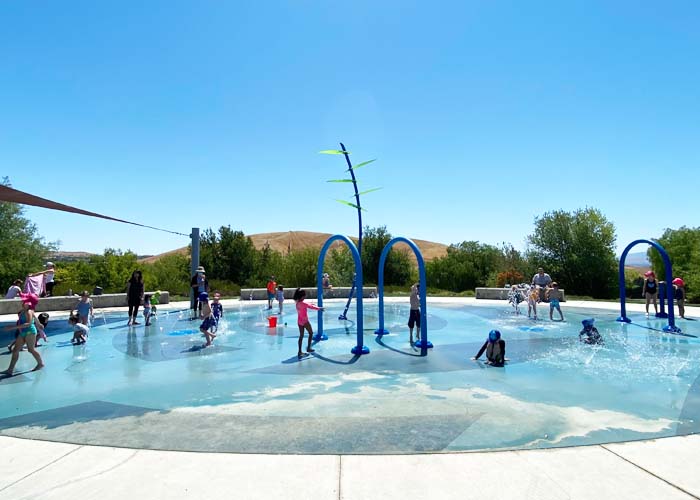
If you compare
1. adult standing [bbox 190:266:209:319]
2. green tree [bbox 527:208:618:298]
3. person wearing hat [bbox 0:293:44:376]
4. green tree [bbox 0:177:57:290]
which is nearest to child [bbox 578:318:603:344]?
adult standing [bbox 190:266:209:319]

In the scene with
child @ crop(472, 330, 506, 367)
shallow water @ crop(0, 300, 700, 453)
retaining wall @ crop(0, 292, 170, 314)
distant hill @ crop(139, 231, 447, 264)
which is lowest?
shallow water @ crop(0, 300, 700, 453)

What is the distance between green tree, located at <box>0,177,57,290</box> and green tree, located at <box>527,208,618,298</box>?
41.2 meters

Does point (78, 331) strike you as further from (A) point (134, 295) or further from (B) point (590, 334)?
(B) point (590, 334)

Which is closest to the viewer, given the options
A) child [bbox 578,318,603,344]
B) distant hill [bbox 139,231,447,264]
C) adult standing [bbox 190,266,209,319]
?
child [bbox 578,318,603,344]

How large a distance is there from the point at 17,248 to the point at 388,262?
2960 centimetres

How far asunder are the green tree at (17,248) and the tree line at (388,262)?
0.21ft

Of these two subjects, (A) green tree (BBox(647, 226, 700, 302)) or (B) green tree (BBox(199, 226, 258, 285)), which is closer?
(A) green tree (BBox(647, 226, 700, 302))

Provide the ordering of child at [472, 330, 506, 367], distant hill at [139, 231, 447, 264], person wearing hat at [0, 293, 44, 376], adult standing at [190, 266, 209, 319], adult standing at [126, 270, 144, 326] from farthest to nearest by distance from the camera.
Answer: distant hill at [139, 231, 447, 264] < adult standing at [190, 266, 209, 319] < adult standing at [126, 270, 144, 326] < child at [472, 330, 506, 367] < person wearing hat at [0, 293, 44, 376]

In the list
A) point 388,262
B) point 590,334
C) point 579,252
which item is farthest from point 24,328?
point 579,252

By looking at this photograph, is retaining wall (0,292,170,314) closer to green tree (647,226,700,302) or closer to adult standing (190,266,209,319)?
adult standing (190,266,209,319)

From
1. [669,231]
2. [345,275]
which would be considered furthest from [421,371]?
[669,231]

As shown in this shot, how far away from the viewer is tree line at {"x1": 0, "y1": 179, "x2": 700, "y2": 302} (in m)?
35.7

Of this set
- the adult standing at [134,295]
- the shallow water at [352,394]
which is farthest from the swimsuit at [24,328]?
the adult standing at [134,295]

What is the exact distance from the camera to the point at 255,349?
11.7 m
